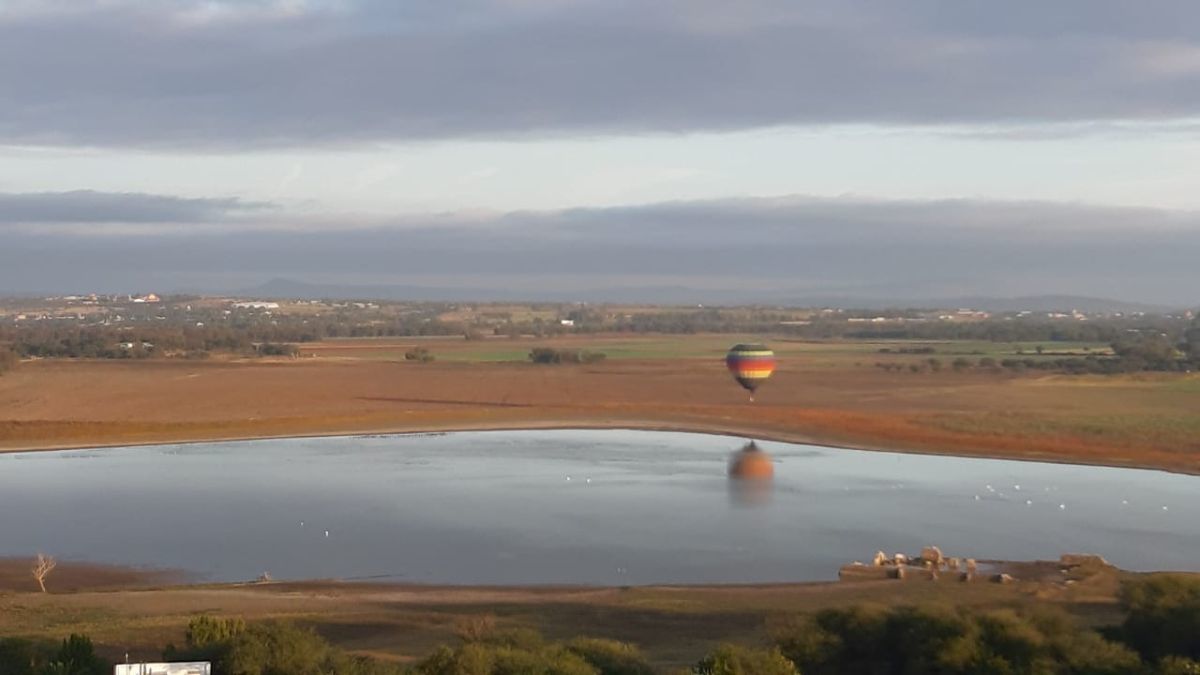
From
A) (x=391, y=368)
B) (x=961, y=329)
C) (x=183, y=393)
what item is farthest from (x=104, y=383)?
(x=961, y=329)

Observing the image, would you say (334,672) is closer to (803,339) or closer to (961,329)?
(803,339)

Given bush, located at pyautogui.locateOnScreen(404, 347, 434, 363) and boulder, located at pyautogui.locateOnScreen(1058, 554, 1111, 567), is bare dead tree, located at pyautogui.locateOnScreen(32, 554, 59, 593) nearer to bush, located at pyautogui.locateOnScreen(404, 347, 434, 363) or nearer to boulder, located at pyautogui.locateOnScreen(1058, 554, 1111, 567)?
boulder, located at pyautogui.locateOnScreen(1058, 554, 1111, 567)

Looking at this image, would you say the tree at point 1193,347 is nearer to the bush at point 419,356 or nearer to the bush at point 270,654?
the bush at point 419,356

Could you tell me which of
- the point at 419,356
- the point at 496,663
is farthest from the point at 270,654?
the point at 419,356

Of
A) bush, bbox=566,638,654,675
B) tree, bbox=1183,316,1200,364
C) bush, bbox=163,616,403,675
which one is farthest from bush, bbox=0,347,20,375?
bush, bbox=566,638,654,675

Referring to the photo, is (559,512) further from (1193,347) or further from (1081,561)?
(1193,347)
